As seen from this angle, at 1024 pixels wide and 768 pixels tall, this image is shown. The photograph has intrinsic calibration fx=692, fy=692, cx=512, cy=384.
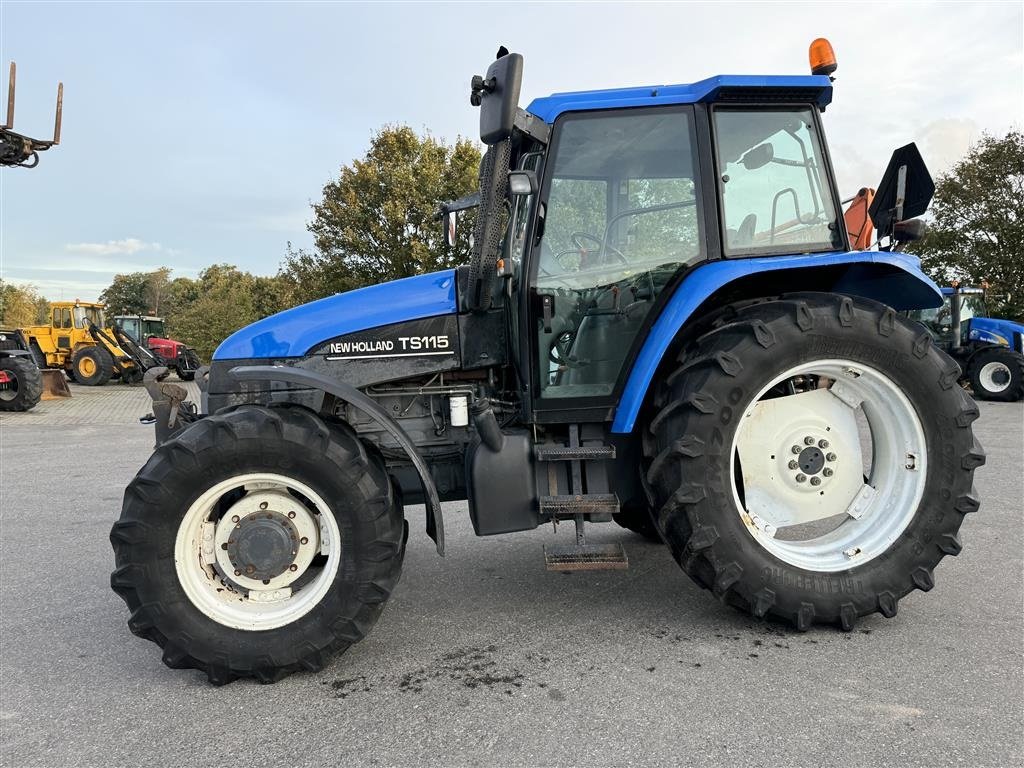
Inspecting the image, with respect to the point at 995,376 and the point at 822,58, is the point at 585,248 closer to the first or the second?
the point at 822,58

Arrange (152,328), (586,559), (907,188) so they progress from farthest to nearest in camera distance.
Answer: (152,328) < (907,188) < (586,559)

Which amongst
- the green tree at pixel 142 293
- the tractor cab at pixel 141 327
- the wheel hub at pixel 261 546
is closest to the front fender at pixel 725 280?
the wheel hub at pixel 261 546

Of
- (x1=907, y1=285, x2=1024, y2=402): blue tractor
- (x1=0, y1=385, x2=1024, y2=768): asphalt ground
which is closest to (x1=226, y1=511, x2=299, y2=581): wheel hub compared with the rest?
(x1=0, y1=385, x2=1024, y2=768): asphalt ground

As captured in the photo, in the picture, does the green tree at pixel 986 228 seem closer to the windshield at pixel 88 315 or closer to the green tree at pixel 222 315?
the green tree at pixel 222 315

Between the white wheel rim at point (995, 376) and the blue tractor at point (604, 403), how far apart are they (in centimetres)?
1235

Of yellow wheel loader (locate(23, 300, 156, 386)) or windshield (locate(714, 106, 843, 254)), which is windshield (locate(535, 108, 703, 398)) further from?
yellow wheel loader (locate(23, 300, 156, 386))

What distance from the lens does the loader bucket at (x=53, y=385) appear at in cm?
1573

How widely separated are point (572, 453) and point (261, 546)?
1.36m

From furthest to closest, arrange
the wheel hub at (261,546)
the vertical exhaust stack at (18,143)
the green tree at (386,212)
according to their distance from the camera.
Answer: the green tree at (386,212) < the vertical exhaust stack at (18,143) < the wheel hub at (261,546)

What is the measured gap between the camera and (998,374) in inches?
531

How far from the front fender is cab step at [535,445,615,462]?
0.37ft

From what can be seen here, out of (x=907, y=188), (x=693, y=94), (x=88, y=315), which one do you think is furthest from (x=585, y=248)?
(x=88, y=315)

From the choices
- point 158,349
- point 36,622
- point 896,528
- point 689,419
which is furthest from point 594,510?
point 158,349

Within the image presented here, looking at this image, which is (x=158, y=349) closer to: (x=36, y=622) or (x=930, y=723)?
(x=36, y=622)
